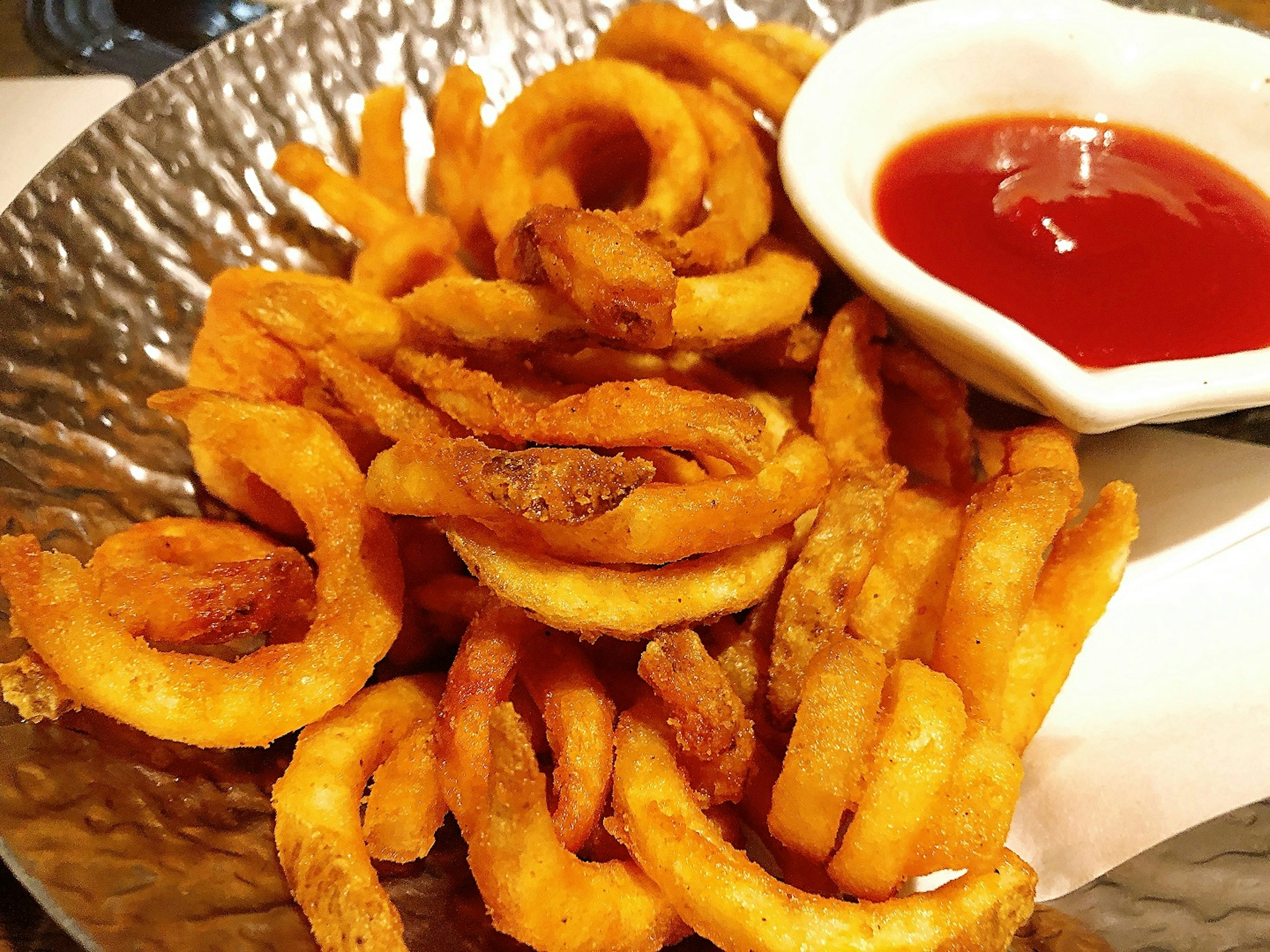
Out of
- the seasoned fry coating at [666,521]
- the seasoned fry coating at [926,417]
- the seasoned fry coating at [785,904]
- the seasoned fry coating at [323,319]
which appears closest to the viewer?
the seasoned fry coating at [785,904]

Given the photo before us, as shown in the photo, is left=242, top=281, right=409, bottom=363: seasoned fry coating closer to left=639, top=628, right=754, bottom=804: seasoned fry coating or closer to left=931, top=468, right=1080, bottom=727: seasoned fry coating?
left=639, top=628, right=754, bottom=804: seasoned fry coating

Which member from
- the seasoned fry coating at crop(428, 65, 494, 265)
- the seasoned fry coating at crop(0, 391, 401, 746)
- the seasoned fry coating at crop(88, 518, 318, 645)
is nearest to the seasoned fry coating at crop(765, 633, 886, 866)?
the seasoned fry coating at crop(0, 391, 401, 746)

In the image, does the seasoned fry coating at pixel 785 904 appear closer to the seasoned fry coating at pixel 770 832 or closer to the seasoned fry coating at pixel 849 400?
the seasoned fry coating at pixel 770 832

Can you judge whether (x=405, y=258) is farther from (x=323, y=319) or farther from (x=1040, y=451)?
(x=1040, y=451)

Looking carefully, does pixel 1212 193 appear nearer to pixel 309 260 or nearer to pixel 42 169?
pixel 309 260

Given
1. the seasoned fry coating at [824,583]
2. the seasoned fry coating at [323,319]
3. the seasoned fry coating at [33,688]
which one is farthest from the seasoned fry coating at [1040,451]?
the seasoned fry coating at [33,688]

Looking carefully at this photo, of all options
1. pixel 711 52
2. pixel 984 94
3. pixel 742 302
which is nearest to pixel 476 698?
pixel 742 302

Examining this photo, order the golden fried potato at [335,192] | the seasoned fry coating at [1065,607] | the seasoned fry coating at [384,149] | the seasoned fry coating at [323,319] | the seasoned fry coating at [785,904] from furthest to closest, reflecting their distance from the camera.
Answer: the seasoned fry coating at [384,149], the golden fried potato at [335,192], the seasoned fry coating at [323,319], the seasoned fry coating at [1065,607], the seasoned fry coating at [785,904]
